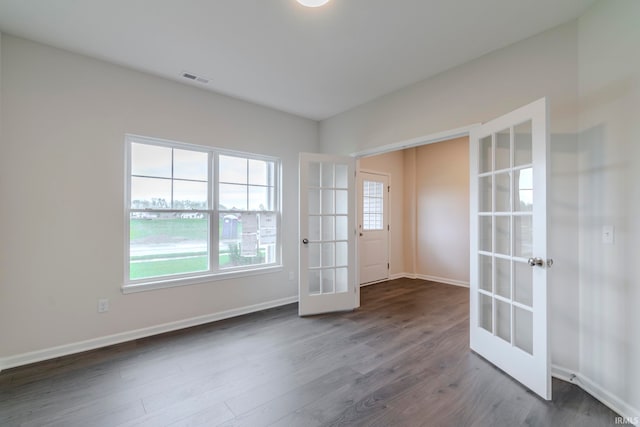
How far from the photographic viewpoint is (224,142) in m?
3.49

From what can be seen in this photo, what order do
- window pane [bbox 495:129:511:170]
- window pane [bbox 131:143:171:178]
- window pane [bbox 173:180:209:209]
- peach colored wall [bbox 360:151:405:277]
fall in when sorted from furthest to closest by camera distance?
peach colored wall [bbox 360:151:405:277] < window pane [bbox 173:180:209:209] < window pane [bbox 131:143:171:178] < window pane [bbox 495:129:511:170]

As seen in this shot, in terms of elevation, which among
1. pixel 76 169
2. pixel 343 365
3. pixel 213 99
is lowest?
pixel 343 365

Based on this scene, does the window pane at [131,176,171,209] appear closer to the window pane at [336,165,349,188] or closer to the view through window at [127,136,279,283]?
the view through window at [127,136,279,283]

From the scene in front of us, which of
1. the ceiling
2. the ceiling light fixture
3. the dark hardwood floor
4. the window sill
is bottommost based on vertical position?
the dark hardwood floor

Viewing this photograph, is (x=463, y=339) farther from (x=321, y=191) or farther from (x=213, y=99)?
(x=213, y=99)

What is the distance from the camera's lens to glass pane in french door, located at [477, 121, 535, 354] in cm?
213

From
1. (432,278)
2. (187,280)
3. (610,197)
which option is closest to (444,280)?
(432,278)

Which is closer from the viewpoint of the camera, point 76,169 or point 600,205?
point 600,205

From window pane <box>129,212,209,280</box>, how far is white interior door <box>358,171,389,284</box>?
2760mm

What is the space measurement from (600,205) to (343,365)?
7.37 feet

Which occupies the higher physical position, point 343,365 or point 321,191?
point 321,191

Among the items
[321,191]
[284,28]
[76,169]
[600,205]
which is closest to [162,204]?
[76,169]

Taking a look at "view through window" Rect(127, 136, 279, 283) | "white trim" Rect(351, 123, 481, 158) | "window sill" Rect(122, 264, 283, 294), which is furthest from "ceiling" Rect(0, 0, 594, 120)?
"window sill" Rect(122, 264, 283, 294)

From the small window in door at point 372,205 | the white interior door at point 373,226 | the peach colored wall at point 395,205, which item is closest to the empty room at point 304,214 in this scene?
the white interior door at point 373,226
